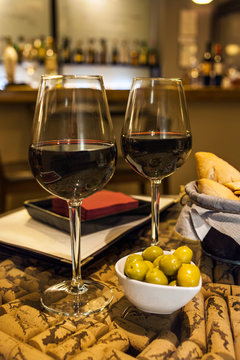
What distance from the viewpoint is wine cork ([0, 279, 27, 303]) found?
0.53 meters

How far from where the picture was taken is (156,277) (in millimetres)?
456

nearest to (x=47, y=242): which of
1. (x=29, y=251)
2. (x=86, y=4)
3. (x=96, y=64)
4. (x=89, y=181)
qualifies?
(x=29, y=251)

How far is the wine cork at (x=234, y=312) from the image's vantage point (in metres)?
0.45

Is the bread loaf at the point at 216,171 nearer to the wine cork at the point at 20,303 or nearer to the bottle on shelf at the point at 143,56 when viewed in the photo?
the wine cork at the point at 20,303

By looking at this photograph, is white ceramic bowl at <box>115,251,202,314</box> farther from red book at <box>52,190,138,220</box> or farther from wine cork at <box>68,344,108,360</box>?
red book at <box>52,190,138,220</box>

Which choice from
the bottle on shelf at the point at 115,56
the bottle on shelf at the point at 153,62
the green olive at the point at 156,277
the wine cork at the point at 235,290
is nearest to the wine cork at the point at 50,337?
the green olive at the point at 156,277

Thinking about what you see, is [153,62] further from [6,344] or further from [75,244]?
[6,344]

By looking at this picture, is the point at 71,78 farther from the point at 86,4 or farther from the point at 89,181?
the point at 86,4

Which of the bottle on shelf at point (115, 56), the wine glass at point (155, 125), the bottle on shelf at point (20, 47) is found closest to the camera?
the wine glass at point (155, 125)

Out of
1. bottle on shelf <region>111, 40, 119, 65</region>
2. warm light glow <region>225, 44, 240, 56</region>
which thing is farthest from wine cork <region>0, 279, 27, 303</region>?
warm light glow <region>225, 44, 240, 56</region>

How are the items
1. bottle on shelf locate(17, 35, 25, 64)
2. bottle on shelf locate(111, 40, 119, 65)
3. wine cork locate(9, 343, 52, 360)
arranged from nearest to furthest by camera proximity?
wine cork locate(9, 343, 52, 360)
bottle on shelf locate(17, 35, 25, 64)
bottle on shelf locate(111, 40, 119, 65)

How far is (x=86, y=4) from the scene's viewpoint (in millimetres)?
4648

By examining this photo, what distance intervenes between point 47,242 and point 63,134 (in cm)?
25

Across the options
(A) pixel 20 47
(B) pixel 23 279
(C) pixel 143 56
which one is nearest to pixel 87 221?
(B) pixel 23 279
